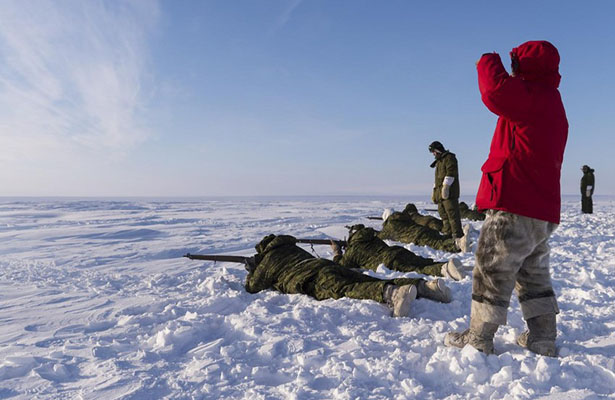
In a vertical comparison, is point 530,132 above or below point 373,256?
above

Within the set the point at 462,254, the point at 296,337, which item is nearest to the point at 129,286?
the point at 296,337

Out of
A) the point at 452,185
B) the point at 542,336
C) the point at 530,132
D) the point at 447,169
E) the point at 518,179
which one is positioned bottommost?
the point at 542,336

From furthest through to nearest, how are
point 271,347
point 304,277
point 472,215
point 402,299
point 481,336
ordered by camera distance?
point 472,215 → point 304,277 → point 402,299 → point 271,347 → point 481,336

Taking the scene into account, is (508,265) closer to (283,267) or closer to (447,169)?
(283,267)

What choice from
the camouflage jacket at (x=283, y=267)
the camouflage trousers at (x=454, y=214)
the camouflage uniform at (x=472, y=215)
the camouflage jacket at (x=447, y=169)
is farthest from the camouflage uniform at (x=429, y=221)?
the camouflage jacket at (x=283, y=267)

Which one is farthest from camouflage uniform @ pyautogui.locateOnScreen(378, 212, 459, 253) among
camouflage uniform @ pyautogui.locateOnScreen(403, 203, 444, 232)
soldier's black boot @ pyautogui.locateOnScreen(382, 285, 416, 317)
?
soldier's black boot @ pyautogui.locateOnScreen(382, 285, 416, 317)

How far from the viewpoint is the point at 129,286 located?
5012mm

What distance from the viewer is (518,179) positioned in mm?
2160

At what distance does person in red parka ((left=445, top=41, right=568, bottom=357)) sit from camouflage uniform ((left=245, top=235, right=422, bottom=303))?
1.01 meters

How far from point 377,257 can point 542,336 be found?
9.41 ft

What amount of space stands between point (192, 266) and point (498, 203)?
17.9 ft

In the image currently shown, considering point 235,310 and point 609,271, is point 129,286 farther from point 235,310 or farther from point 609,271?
point 609,271

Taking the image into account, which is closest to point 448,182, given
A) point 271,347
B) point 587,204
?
point 271,347

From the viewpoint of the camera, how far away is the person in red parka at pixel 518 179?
6.84 ft
